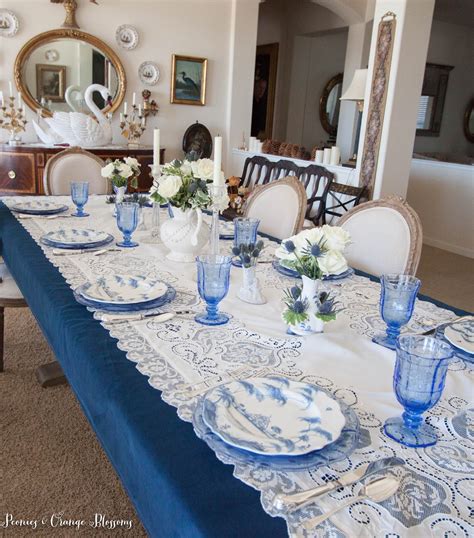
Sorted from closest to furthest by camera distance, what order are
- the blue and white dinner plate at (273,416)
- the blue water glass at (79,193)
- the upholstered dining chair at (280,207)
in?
the blue and white dinner plate at (273,416) < the blue water glass at (79,193) < the upholstered dining chair at (280,207)

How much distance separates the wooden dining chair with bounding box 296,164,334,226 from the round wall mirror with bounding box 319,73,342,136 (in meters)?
3.76

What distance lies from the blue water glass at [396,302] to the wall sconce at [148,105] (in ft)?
14.8

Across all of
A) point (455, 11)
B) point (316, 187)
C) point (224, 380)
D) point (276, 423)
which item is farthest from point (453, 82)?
point (276, 423)

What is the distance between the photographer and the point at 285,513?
63 centimetres

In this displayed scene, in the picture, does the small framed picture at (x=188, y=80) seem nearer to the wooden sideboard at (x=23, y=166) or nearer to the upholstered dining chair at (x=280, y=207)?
the wooden sideboard at (x=23, y=166)

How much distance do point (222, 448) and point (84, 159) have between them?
2601 millimetres

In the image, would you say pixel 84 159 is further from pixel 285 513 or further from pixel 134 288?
pixel 285 513

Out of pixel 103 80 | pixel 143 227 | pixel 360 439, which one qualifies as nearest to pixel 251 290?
pixel 360 439

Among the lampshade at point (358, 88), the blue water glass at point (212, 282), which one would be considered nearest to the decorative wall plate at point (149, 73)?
the lampshade at point (358, 88)

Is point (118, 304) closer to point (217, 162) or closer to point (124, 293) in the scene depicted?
point (124, 293)

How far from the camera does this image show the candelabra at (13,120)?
14.9 feet

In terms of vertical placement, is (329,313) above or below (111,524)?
above

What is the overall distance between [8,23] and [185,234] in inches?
156

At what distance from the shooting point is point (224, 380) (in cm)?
95
